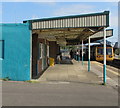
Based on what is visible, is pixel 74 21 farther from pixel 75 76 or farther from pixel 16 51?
pixel 75 76

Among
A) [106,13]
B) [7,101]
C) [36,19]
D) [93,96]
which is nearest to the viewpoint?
[7,101]

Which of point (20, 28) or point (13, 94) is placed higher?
point (20, 28)

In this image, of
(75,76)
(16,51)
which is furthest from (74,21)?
(75,76)

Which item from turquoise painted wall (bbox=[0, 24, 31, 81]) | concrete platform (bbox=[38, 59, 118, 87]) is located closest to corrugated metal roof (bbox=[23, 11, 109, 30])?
turquoise painted wall (bbox=[0, 24, 31, 81])

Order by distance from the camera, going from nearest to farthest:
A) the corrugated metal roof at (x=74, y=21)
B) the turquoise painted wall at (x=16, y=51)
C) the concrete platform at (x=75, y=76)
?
the corrugated metal roof at (x=74, y=21) < the turquoise painted wall at (x=16, y=51) < the concrete platform at (x=75, y=76)

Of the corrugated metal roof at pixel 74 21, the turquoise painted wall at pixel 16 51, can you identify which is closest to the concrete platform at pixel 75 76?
the turquoise painted wall at pixel 16 51

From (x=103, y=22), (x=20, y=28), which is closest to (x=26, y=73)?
(x=20, y=28)

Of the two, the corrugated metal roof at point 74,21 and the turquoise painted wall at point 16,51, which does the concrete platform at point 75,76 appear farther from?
the corrugated metal roof at point 74,21

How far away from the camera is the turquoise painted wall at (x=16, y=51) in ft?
47.5

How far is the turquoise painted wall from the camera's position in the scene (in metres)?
14.5

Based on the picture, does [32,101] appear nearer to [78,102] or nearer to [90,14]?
[78,102]

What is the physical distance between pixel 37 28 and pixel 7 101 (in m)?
6.78

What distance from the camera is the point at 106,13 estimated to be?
43.4 feet

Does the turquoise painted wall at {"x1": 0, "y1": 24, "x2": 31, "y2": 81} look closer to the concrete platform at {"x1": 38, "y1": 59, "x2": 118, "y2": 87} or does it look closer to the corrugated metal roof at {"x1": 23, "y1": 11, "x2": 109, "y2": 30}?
the corrugated metal roof at {"x1": 23, "y1": 11, "x2": 109, "y2": 30}
